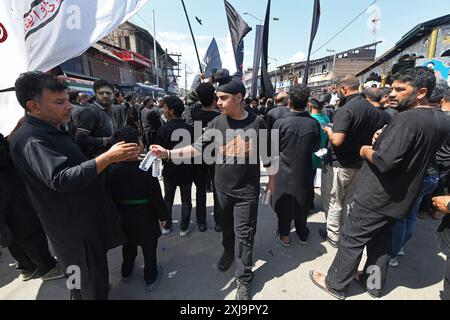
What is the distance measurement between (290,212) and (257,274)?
2.80 ft

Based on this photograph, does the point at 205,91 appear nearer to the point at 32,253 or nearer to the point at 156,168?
the point at 156,168

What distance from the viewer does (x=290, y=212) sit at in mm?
2955

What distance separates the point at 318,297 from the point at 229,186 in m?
1.36

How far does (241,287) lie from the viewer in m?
2.22

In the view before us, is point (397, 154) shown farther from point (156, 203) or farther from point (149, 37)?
point (149, 37)

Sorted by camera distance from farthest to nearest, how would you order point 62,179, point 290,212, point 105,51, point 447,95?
point 105,51 < point 447,95 < point 290,212 < point 62,179

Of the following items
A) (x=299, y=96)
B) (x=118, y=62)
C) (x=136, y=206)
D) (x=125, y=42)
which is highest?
(x=125, y=42)

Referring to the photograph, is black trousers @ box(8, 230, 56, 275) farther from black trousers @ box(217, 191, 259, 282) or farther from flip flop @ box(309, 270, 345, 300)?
flip flop @ box(309, 270, 345, 300)

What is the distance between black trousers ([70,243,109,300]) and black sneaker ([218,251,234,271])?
1159 mm

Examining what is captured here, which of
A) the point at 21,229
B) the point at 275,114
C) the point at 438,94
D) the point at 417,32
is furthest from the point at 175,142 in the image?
the point at 417,32

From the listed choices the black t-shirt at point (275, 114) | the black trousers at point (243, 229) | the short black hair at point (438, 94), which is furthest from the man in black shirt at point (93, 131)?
the short black hair at point (438, 94)

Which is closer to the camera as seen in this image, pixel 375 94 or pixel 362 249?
pixel 362 249

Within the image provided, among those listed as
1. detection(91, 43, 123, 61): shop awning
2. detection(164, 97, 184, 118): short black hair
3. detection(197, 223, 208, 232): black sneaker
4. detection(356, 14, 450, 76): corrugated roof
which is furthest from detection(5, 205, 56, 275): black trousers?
detection(91, 43, 123, 61): shop awning

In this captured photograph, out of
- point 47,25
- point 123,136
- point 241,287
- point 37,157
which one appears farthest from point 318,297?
point 47,25
